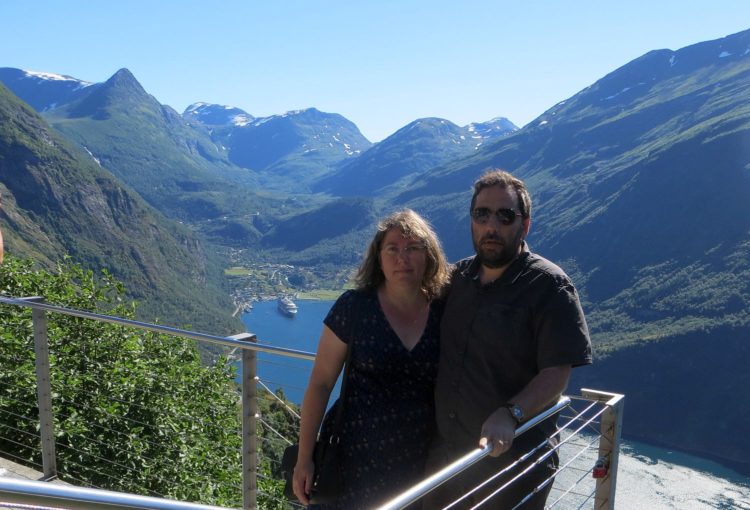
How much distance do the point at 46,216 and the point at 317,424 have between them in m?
115

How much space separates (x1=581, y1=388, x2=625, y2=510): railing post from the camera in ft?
8.02

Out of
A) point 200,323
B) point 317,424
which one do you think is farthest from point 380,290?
point 200,323

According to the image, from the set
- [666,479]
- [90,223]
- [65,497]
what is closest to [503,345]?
[65,497]

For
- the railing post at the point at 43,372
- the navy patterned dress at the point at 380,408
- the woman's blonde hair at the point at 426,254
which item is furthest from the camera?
the railing post at the point at 43,372

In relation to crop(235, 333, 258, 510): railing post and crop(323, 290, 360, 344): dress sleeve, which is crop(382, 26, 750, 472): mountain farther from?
crop(323, 290, 360, 344): dress sleeve

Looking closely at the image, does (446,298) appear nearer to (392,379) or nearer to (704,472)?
(392,379)

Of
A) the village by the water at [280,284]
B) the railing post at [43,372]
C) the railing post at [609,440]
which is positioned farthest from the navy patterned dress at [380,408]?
the village by the water at [280,284]

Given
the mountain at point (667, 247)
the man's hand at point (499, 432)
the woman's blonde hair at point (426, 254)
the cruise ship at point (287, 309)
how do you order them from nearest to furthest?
the man's hand at point (499, 432) < the woman's blonde hair at point (426, 254) < the mountain at point (667, 247) < the cruise ship at point (287, 309)

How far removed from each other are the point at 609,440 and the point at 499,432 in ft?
2.86

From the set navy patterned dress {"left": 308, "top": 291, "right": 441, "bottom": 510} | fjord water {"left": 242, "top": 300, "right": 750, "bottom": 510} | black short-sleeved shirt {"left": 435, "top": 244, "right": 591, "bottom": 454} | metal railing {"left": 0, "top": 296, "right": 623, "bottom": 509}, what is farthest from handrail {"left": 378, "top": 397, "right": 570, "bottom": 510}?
fjord water {"left": 242, "top": 300, "right": 750, "bottom": 510}

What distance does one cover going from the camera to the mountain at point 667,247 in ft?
233

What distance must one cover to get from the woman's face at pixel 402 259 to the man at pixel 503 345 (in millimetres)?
158

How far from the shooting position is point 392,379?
2.12 metres

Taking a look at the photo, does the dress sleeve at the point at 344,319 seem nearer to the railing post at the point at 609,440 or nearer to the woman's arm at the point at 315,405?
the woman's arm at the point at 315,405
